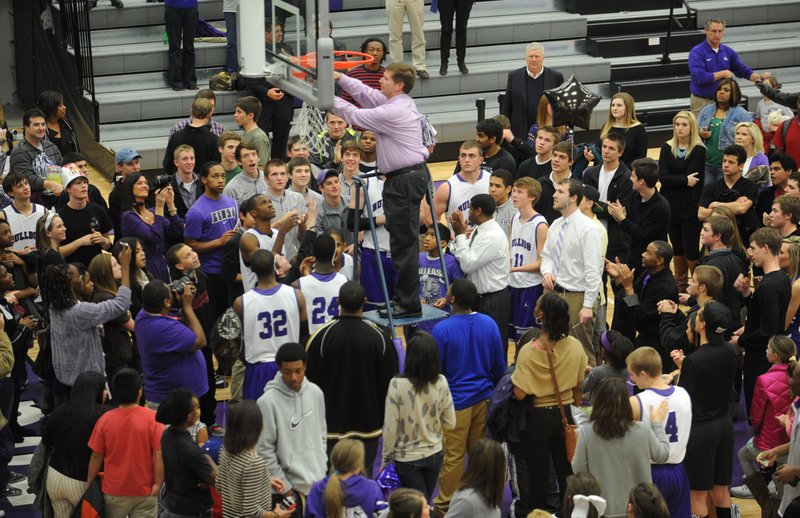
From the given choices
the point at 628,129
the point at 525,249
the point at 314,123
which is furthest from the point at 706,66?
the point at 525,249

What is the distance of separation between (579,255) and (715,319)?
5.68ft

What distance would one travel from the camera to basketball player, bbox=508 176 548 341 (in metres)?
8.79

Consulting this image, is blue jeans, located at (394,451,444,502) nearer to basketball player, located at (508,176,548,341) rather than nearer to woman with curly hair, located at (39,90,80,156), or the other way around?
basketball player, located at (508,176,548,341)

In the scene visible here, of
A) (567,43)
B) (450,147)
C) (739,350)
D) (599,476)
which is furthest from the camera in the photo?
(567,43)

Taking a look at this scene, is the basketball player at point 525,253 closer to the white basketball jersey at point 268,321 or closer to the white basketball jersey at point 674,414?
the white basketball jersey at point 268,321

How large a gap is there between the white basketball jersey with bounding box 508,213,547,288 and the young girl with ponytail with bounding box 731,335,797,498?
2.11 m

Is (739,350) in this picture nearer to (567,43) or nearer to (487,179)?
(487,179)

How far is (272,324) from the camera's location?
7.22 meters

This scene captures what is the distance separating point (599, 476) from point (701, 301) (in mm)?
1908

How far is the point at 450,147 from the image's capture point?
15148mm

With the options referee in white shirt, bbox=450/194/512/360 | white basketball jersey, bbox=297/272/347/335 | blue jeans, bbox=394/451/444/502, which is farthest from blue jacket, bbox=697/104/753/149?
blue jeans, bbox=394/451/444/502

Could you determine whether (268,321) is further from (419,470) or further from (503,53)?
(503,53)

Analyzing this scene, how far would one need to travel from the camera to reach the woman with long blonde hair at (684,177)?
10.6m

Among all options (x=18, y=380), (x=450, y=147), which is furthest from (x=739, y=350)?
(x=450, y=147)
